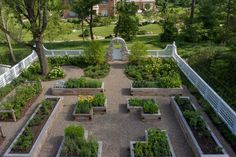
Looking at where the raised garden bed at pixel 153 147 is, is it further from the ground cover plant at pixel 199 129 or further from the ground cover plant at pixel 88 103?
the ground cover plant at pixel 88 103

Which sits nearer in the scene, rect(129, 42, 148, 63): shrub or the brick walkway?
the brick walkway

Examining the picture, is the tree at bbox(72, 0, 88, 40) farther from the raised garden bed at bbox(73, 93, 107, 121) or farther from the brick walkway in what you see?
the raised garden bed at bbox(73, 93, 107, 121)

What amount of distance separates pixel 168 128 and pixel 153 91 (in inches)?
123

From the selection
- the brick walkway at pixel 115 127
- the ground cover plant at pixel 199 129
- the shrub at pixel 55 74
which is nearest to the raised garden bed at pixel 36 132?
the brick walkway at pixel 115 127

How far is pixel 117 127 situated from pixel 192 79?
5.95m

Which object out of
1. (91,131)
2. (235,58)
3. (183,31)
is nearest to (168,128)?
(91,131)

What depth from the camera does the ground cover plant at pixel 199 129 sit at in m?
8.07

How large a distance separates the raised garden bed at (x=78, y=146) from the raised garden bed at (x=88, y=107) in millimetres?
1837

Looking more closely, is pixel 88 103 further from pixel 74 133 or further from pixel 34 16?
pixel 34 16

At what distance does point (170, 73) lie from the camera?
14.3 metres

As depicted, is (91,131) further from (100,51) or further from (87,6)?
(87,6)

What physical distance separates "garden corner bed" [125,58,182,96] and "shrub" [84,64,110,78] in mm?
1274

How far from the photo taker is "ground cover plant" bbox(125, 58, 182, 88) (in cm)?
1305

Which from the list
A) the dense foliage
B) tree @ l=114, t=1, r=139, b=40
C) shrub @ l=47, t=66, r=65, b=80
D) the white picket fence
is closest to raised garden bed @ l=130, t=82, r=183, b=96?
the dense foliage
